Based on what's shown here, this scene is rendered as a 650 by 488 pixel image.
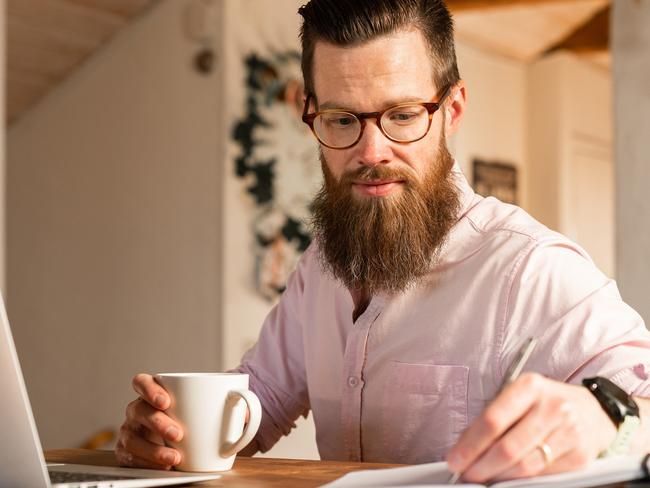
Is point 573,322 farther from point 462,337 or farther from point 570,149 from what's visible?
point 570,149

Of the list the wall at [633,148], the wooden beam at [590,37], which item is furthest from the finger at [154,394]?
A: the wooden beam at [590,37]

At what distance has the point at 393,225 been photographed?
149cm

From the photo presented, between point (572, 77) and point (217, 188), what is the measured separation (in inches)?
127

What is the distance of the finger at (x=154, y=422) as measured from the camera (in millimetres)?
1170

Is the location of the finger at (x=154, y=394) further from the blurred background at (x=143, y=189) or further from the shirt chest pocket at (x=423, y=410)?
the blurred background at (x=143, y=189)

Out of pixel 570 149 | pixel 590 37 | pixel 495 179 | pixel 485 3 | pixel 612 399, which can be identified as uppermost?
pixel 590 37

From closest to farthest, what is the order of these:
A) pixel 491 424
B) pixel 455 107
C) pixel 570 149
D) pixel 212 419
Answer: pixel 491 424 < pixel 212 419 < pixel 455 107 < pixel 570 149

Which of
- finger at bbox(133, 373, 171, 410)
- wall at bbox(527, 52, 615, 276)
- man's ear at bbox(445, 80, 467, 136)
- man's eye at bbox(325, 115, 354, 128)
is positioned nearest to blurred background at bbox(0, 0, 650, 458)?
wall at bbox(527, 52, 615, 276)

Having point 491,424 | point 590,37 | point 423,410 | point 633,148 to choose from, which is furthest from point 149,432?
point 590,37

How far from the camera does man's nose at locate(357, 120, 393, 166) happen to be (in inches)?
55.9

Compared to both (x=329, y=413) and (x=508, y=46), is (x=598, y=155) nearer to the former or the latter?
(x=508, y=46)

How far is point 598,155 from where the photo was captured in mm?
6523

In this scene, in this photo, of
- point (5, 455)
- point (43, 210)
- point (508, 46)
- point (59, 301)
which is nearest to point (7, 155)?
point (43, 210)

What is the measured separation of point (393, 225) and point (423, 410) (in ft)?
0.92
